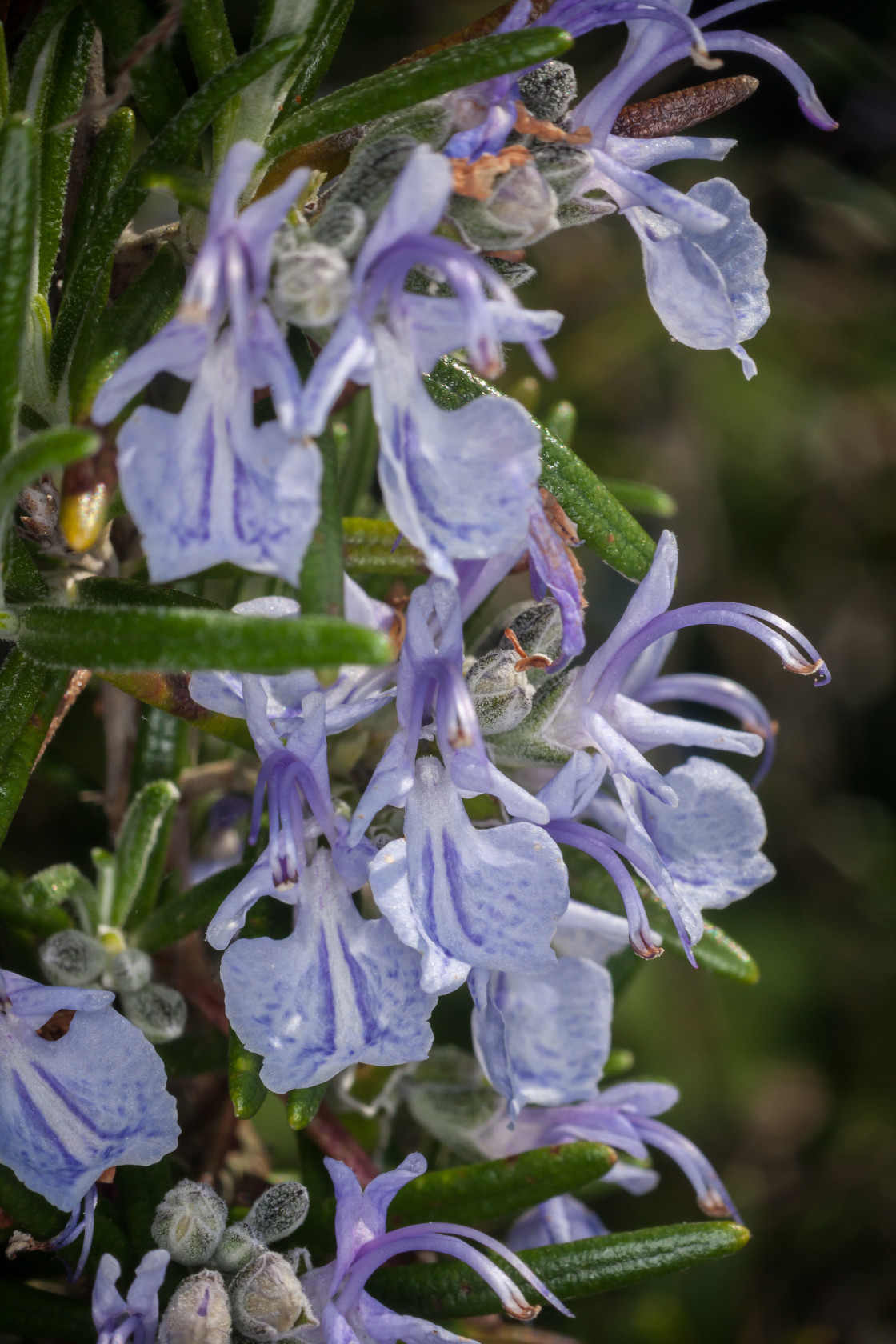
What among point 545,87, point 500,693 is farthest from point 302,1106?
point 545,87

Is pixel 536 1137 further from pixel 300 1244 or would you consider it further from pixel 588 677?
pixel 588 677

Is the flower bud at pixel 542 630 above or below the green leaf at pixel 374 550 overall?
below

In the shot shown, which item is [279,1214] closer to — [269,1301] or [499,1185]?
[269,1301]

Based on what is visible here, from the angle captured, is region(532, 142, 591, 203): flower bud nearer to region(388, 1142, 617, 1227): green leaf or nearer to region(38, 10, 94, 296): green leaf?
region(38, 10, 94, 296): green leaf

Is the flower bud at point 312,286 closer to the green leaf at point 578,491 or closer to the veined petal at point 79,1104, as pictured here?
the green leaf at point 578,491

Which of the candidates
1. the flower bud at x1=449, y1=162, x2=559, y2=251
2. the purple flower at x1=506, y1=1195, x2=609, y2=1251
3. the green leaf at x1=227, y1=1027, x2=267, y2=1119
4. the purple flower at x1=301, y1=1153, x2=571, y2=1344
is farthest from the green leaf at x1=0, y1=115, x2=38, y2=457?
the purple flower at x1=506, y1=1195, x2=609, y2=1251

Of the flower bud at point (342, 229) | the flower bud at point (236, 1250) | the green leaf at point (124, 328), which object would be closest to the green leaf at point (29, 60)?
the green leaf at point (124, 328)
